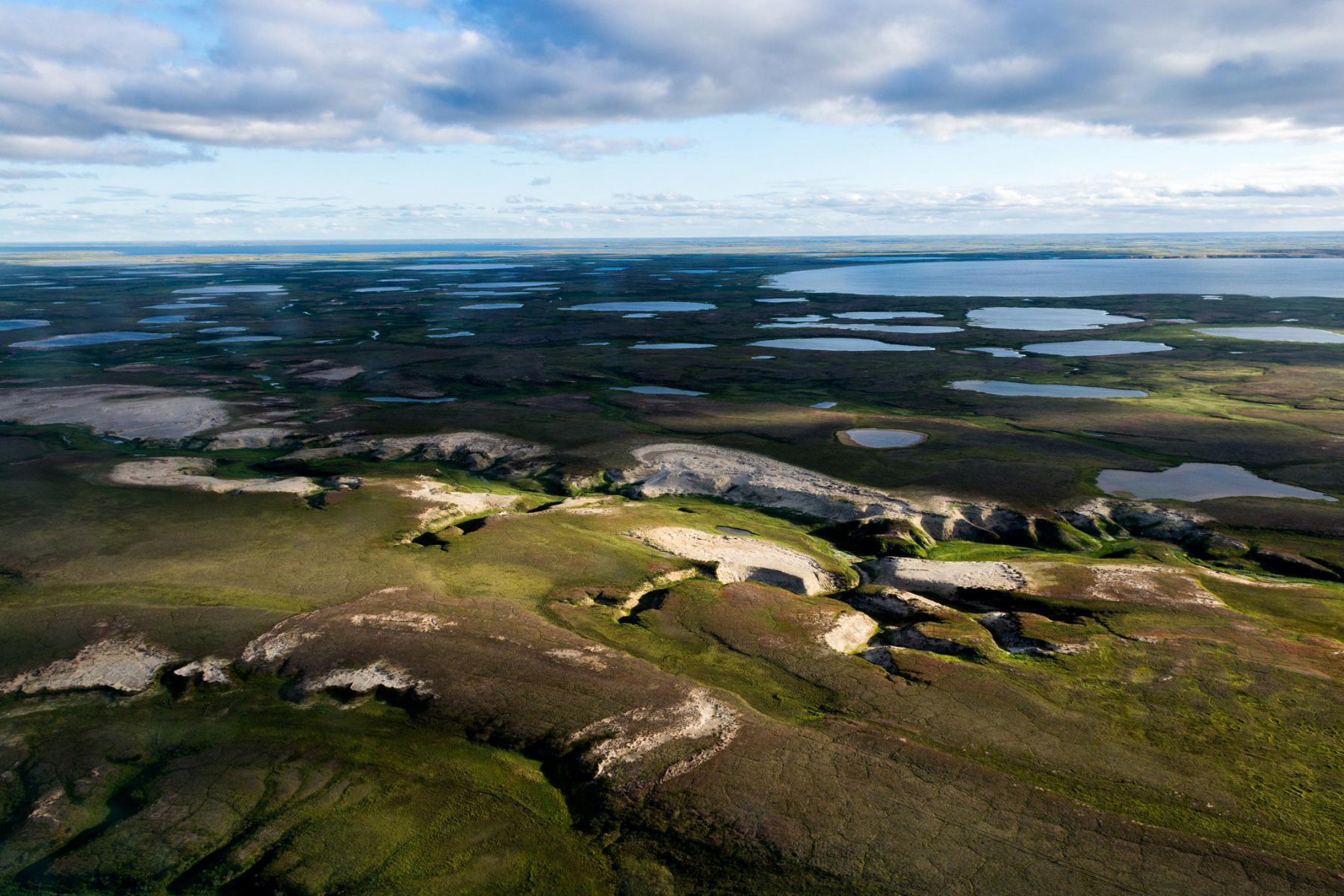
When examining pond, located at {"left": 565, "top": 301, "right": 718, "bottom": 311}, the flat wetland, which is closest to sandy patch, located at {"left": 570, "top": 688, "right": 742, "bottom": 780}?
the flat wetland

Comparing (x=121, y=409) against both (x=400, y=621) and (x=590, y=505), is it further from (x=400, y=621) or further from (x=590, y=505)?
(x=400, y=621)

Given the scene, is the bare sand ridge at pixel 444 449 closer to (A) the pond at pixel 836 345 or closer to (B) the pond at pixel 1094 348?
(A) the pond at pixel 836 345

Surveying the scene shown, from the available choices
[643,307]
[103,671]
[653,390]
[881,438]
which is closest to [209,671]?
[103,671]

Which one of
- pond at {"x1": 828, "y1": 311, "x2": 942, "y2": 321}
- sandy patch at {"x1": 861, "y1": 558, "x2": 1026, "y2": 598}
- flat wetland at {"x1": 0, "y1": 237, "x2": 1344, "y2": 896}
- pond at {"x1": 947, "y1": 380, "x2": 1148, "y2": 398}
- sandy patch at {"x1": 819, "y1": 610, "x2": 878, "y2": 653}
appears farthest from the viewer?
pond at {"x1": 828, "y1": 311, "x2": 942, "y2": 321}

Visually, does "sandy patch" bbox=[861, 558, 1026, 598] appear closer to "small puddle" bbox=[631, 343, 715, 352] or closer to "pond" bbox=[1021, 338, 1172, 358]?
"small puddle" bbox=[631, 343, 715, 352]

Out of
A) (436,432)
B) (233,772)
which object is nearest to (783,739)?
(233,772)

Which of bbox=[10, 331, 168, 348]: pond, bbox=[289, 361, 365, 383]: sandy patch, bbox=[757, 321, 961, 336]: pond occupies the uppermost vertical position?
bbox=[757, 321, 961, 336]: pond
